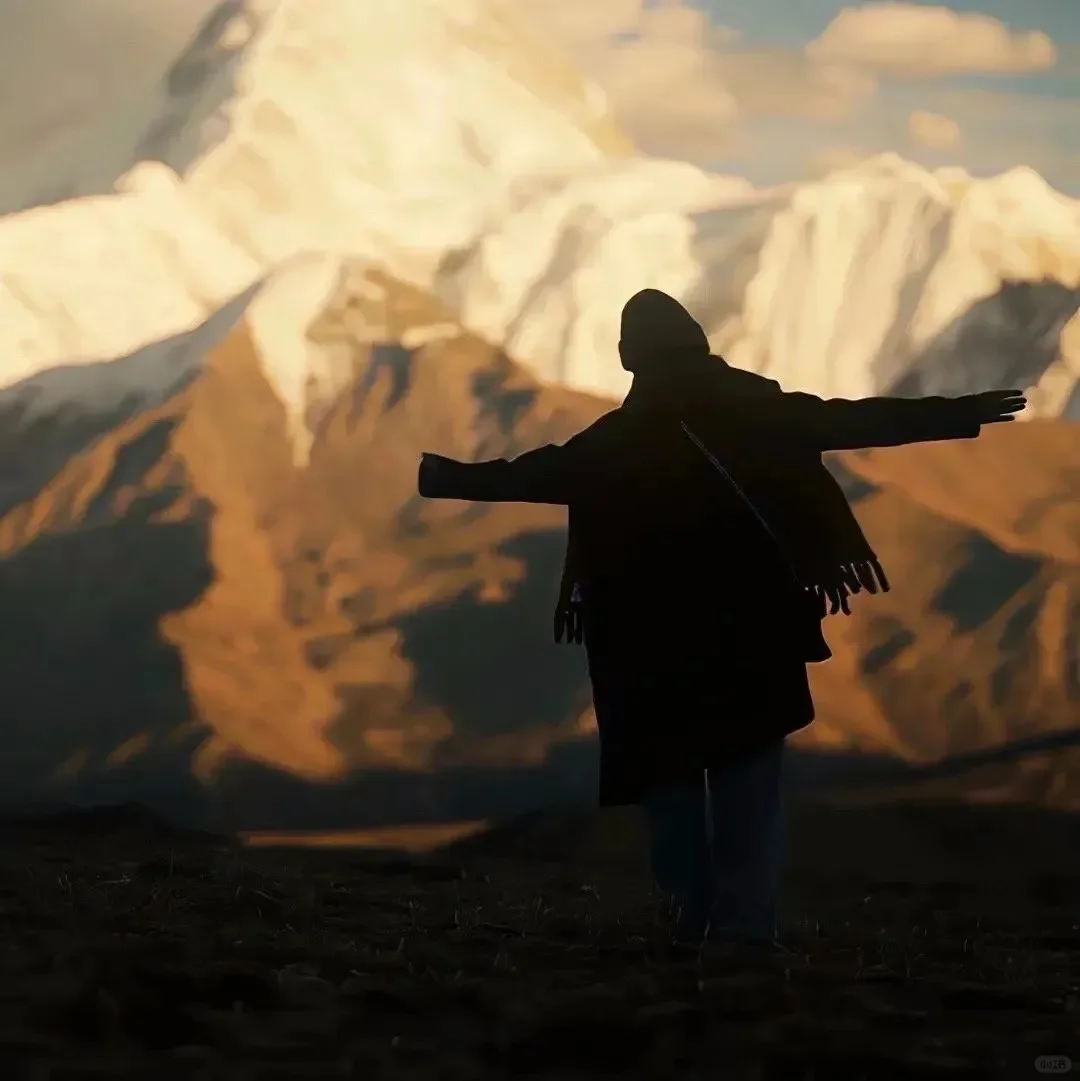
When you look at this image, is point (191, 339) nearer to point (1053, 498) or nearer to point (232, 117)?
point (232, 117)

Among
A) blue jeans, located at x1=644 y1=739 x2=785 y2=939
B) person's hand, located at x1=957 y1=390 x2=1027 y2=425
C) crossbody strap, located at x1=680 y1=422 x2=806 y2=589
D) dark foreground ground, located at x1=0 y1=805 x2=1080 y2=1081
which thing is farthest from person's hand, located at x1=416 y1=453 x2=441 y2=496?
person's hand, located at x1=957 y1=390 x2=1027 y2=425

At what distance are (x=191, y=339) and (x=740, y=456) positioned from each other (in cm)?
4948

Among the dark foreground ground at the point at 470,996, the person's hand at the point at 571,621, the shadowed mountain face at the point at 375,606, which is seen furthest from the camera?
the shadowed mountain face at the point at 375,606

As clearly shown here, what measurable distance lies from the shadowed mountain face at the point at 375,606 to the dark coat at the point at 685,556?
31.3 m

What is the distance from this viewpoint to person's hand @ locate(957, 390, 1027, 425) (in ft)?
13.1

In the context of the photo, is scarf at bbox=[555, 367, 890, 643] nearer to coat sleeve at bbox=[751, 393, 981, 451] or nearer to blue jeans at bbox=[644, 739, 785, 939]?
coat sleeve at bbox=[751, 393, 981, 451]

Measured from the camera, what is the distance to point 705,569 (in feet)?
13.4

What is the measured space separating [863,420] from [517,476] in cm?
78

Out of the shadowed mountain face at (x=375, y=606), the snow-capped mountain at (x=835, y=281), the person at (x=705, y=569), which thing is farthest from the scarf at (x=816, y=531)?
the snow-capped mountain at (x=835, y=281)

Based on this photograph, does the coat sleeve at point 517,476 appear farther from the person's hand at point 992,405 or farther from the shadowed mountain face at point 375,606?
the shadowed mountain face at point 375,606

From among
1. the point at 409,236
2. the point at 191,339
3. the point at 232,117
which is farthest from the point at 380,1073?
the point at 232,117

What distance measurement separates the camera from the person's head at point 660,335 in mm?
4207

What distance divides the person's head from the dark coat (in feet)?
0.23

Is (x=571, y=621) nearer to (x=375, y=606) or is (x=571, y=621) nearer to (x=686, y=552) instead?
(x=686, y=552)
